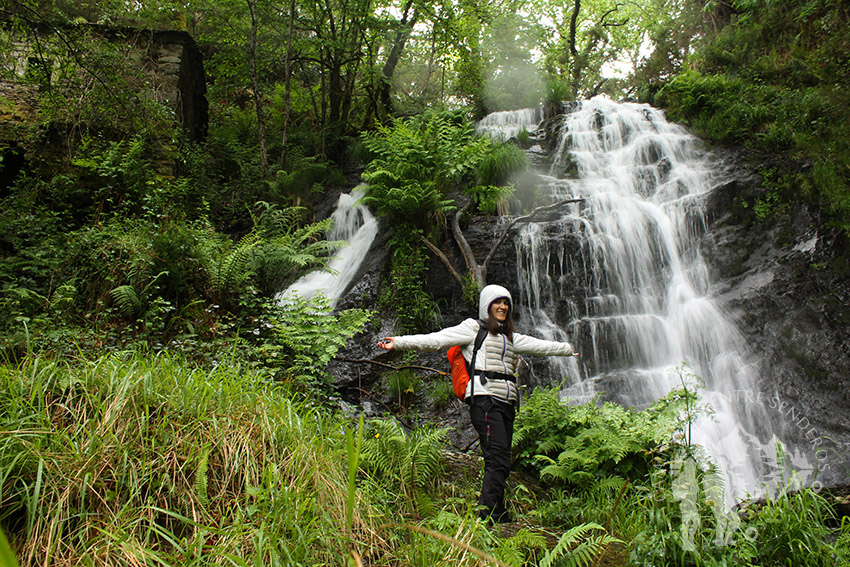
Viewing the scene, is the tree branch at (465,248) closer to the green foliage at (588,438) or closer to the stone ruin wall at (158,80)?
the green foliage at (588,438)

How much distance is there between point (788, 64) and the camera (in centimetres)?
1147

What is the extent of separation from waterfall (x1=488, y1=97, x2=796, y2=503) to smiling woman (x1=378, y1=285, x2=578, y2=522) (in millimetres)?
3404

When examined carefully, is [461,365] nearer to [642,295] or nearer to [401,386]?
[401,386]

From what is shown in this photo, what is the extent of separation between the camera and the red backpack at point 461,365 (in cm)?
393

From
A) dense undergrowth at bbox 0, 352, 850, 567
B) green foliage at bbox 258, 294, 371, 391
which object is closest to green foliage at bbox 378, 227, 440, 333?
green foliage at bbox 258, 294, 371, 391

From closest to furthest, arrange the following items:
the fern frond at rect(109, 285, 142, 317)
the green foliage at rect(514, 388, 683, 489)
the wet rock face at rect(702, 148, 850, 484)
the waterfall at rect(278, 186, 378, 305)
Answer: the green foliage at rect(514, 388, 683, 489)
the fern frond at rect(109, 285, 142, 317)
the wet rock face at rect(702, 148, 850, 484)
the waterfall at rect(278, 186, 378, 305)

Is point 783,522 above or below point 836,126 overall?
below

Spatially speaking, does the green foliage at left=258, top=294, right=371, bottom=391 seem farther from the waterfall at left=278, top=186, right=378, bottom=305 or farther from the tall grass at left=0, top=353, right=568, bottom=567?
the waterfall at left=278, top=186, right=378, bottom=305

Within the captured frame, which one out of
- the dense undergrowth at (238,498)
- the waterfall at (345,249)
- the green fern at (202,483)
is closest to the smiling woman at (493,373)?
the dense undergrowth at (238,498)

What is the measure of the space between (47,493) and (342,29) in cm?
1275

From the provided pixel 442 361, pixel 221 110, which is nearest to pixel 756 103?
pixel 442 361

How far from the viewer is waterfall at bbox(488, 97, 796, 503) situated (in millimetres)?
6672

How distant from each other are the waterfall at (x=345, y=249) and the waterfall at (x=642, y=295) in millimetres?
3162

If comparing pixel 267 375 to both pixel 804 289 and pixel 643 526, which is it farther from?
pixel 804 289
